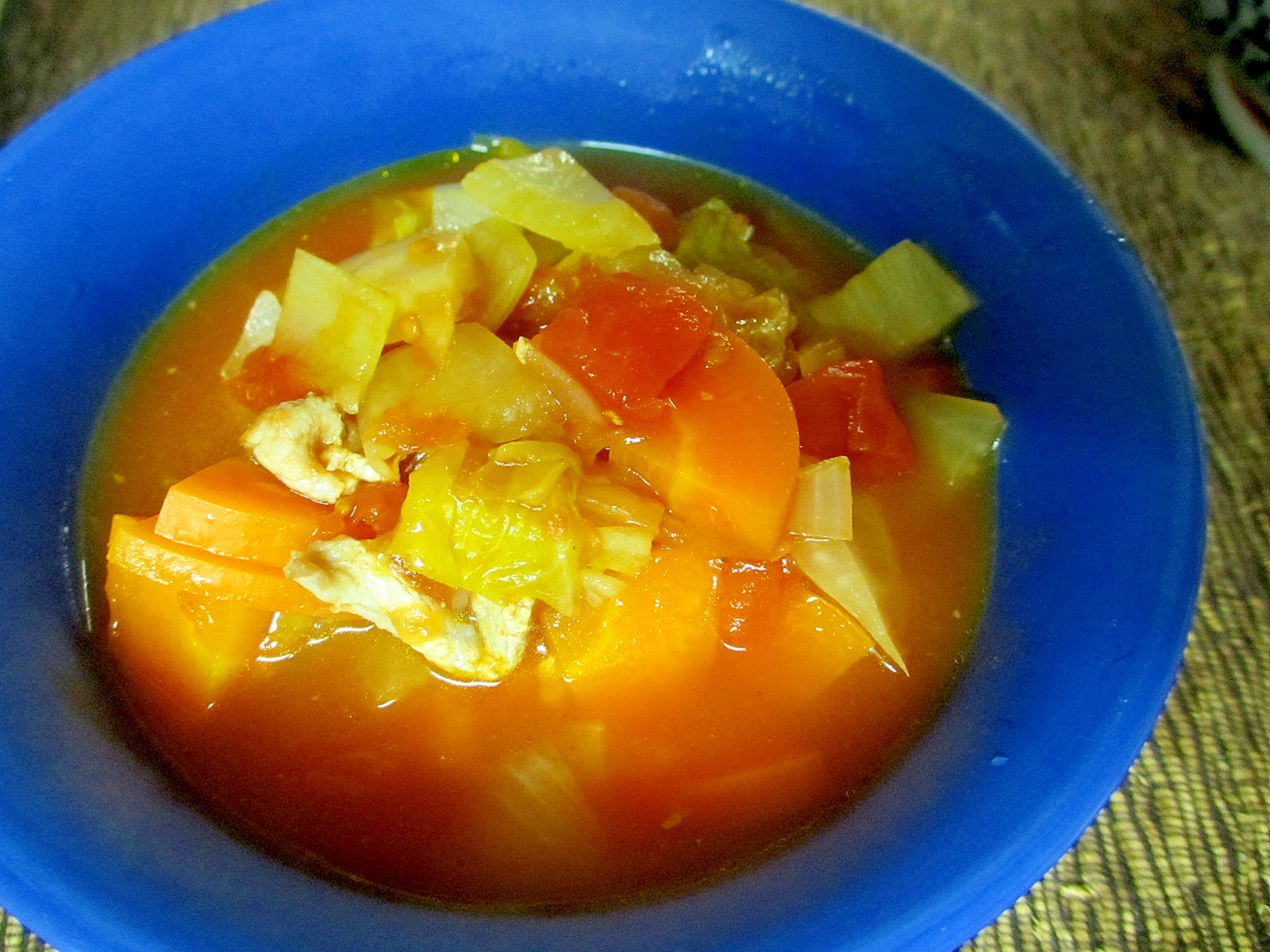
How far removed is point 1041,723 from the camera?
1.26 metres

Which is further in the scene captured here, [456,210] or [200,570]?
[456,210]

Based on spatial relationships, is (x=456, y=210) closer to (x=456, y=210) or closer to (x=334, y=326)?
(x=456, y=210)

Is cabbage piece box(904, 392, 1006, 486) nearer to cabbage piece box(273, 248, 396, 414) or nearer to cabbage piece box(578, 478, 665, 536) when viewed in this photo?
cabbage piece box(578, 478, 665, 536)

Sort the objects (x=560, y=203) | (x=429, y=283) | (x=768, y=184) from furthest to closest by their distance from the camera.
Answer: (x=768, y=184), (x=560, y=203), (x=429, y=283)

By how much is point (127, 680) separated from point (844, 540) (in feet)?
3.97

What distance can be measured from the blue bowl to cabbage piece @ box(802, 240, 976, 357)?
0.06 metres

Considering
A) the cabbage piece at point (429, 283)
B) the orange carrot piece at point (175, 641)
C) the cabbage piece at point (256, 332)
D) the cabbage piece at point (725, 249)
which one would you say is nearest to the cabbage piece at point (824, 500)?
the cabbage piece at point (725, 249)

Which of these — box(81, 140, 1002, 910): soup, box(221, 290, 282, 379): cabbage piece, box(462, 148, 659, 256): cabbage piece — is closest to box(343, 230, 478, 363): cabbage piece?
box(81, 140, 1002, 910): soup

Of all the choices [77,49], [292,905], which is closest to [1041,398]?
[292,905]

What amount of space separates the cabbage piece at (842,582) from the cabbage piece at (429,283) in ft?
2.34

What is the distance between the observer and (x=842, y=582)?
154 cm

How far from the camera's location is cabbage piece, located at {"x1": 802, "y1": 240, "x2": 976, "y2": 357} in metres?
1.82

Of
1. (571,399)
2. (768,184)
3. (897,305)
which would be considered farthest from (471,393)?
(768,184)

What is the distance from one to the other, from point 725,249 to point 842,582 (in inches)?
30.1
